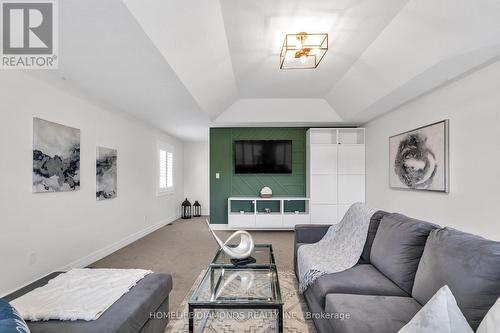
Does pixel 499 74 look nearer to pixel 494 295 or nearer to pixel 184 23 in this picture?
pixel 494 295

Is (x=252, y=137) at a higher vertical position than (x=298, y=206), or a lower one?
higher

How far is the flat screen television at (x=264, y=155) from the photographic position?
5582 millimetres

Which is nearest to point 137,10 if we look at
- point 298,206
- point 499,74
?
point 499,74

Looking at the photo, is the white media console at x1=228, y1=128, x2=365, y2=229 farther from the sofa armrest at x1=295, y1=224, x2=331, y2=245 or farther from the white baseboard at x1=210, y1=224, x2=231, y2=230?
the sofa armrest at x1=295, y1=224, x2=331, y2=245

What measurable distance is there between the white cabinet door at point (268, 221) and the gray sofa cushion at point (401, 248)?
3.27 meters

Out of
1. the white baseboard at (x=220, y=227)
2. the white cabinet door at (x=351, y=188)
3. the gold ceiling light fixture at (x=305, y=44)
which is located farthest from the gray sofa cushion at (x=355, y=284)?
the white baseboard at (x=220, y=227)

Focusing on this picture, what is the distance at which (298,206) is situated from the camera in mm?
5688

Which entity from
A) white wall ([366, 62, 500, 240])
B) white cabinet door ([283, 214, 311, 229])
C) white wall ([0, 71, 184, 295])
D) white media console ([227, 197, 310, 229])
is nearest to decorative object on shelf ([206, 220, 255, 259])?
white wall ([0, 71, 184, 295])

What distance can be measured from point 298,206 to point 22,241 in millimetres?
4651

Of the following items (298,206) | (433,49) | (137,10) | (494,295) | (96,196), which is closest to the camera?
(494,295)

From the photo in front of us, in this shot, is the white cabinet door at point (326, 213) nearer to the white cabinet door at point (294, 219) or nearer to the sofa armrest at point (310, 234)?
the white cabinet door at point (294, 219)

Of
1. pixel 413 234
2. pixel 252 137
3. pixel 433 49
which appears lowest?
pixel 413 234

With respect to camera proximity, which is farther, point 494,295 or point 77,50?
point 77,50
